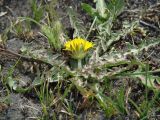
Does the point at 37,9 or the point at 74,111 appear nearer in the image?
the point at 74,111

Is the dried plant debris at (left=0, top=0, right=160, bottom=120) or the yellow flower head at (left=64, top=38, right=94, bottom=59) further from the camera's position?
the yellow flower head at (left=64, top=38, right=94, bottom=59)

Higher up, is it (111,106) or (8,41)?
(8,41)

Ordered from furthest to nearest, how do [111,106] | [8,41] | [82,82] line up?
[8,41]
[82,82]
[111,106]

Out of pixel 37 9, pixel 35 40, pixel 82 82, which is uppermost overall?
pixel 37 9

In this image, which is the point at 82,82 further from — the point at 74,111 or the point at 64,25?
the point at 64,25

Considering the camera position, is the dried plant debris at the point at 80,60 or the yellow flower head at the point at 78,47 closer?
the dried plant debris at the point at 80,60

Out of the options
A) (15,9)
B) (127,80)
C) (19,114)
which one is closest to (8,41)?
(15,9)

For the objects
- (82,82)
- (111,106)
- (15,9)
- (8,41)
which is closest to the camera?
(111,106)
